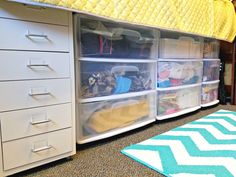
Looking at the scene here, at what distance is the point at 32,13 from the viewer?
0.83 meters

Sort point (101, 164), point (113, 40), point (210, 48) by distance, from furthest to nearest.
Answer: point (210, 48)
point (113, 40)
point (101, 164)

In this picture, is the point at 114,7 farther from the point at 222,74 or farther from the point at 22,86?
the point at 222,74

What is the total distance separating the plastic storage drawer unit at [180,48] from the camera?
1581 millimetres

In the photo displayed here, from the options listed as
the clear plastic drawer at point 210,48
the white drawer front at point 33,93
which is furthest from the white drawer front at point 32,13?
the clear plastic drawer at point 210,48

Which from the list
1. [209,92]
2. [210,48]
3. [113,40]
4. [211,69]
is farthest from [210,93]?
[113,40]

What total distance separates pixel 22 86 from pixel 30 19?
0.29 meters

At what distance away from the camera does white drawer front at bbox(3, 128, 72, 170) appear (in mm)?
833

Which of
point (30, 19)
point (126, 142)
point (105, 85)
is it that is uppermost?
point (30, 19)

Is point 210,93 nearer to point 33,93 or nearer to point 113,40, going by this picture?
point 113,40

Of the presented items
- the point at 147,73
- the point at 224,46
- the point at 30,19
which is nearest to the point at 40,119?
the point at 30,19

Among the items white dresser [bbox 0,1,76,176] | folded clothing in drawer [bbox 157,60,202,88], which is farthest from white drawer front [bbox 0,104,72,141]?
folded clothing in drawer [bbox 157,60,202,88]

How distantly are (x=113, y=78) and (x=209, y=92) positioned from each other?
1.34 meters

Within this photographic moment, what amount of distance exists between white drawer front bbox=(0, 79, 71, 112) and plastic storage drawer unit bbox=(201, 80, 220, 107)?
159cm

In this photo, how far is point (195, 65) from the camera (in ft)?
6.29
